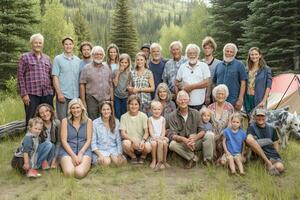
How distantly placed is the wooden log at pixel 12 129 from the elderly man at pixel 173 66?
11.2 feet

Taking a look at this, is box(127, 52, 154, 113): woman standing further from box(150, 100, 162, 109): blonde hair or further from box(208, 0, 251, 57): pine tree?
box(208, 0, 251, 57): pine tree

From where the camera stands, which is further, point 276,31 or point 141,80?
point 276,31

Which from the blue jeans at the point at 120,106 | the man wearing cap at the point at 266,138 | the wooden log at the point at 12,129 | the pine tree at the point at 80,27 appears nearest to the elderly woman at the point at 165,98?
the blue jeans at the point at 120,106

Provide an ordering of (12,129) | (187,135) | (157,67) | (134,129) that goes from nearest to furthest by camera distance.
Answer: (187,135) → (134,129) → (157,67) → (12,129)

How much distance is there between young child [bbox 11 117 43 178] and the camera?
19.1 feet

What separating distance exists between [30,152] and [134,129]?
167 cm

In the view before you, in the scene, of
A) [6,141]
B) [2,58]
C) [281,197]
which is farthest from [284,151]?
[2,58]

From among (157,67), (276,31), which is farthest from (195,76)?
(276,31)

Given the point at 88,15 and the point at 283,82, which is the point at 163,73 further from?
the point at 88,15

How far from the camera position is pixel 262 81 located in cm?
686

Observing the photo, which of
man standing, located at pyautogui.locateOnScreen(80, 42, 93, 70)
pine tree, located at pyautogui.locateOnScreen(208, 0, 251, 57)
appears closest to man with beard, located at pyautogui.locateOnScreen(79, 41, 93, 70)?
man standing, located at pyautogui.locateOnScreen(80, 42, 93, 70)

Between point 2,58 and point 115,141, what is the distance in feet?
37.0

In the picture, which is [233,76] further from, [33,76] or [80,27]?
[80,27]

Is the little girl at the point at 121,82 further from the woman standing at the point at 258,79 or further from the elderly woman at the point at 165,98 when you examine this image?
the woman standing at the point at 258,79
